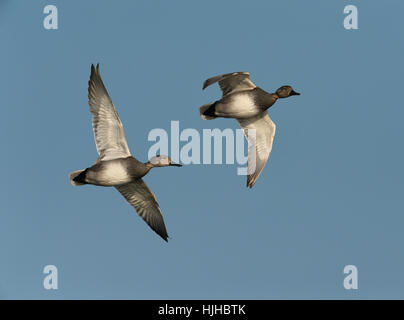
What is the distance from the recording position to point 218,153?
15320 mm

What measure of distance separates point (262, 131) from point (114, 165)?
3423 mm

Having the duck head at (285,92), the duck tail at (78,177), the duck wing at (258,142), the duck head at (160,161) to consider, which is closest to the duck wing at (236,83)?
the duck head at (285,92)

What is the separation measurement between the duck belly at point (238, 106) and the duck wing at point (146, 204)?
2.07 meters

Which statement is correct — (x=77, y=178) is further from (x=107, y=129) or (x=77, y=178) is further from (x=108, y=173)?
(x=107, y=129)

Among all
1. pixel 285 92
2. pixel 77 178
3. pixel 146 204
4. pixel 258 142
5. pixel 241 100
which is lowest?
pixel 146 204

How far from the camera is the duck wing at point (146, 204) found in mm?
15633

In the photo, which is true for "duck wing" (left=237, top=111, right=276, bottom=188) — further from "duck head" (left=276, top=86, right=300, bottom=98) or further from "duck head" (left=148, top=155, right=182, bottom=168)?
"duck head" (left=148, top=155, right=182, bottom=168)

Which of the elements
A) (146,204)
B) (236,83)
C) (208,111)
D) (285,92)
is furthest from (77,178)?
(285,92)

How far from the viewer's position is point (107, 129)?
48.3 feet

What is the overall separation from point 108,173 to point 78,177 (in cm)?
58

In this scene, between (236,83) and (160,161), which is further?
(236,83)

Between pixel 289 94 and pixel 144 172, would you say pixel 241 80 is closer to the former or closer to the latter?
pixel 289 94

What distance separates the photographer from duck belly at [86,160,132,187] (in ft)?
47.9

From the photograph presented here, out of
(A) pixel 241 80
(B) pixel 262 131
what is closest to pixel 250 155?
(B) pixel 262 131
